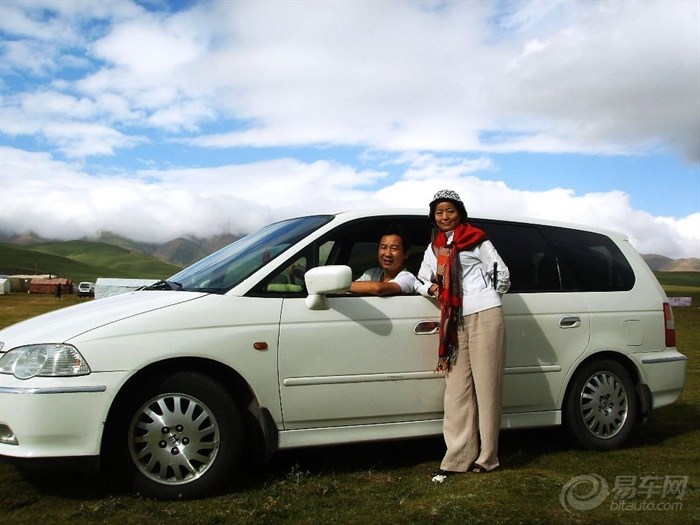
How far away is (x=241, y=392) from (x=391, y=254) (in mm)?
1467

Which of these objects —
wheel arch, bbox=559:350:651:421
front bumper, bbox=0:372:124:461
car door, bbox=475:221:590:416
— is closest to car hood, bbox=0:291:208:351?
front bumper, bbox=0:372:124:461

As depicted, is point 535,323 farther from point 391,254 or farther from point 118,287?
point 118,287

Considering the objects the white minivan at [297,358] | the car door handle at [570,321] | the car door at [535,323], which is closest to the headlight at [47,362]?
the white minivan at [297,358]

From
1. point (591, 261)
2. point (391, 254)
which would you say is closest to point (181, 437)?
point (391, 254)

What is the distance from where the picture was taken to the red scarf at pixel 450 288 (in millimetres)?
4617

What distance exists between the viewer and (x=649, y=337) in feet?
18.5

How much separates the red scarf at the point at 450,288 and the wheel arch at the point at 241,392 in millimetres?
1269

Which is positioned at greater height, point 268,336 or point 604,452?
point 268,336

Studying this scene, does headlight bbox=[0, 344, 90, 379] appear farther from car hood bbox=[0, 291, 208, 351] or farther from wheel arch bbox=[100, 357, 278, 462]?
wheel arch bbox=[100, 357, 278, 462]

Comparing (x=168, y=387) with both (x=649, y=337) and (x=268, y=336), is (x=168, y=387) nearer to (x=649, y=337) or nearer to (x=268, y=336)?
(x=268, y=336)

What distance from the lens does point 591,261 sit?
5660 millimetres

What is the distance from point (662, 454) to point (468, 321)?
82.7 inches

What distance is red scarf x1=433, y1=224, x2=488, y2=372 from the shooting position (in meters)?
4.62

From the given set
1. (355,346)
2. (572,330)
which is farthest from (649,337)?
(355,346)
